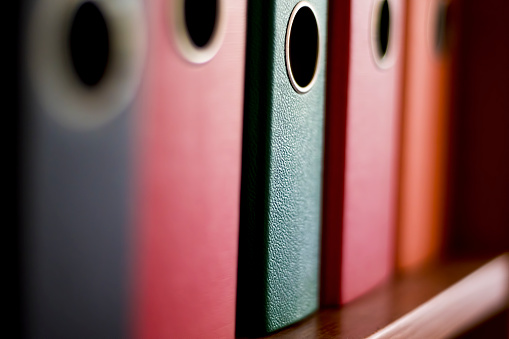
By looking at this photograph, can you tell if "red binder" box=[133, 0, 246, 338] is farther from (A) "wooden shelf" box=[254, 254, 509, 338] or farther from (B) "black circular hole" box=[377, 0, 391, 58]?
(B) "black circular hole" box=[377, 0, 391, 58]

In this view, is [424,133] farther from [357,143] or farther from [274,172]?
[274,172]

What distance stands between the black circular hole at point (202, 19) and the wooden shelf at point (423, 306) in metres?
0.21

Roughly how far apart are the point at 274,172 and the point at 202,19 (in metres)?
0.11

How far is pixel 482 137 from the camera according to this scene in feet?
2.59

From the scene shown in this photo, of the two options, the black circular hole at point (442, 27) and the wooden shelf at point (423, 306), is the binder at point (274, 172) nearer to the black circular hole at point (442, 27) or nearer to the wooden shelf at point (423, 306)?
the wooden shelf at point (423, 306)

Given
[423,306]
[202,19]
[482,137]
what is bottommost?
[423,306]

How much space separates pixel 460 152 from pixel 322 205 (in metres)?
0.39

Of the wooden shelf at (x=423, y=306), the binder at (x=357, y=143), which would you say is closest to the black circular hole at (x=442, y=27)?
the binder at (x=357, y=143)

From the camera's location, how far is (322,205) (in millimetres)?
481

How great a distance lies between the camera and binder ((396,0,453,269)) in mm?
606

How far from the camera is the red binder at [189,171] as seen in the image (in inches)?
11.6

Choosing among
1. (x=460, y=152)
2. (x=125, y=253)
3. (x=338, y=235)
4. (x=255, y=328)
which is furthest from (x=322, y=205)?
(x=460, y=152)

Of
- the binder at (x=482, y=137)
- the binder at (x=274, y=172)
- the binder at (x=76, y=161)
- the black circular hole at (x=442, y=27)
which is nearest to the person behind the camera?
the binder at (x=76, y=161)

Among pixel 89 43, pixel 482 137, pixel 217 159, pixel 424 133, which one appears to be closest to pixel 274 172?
pixel 217 159
